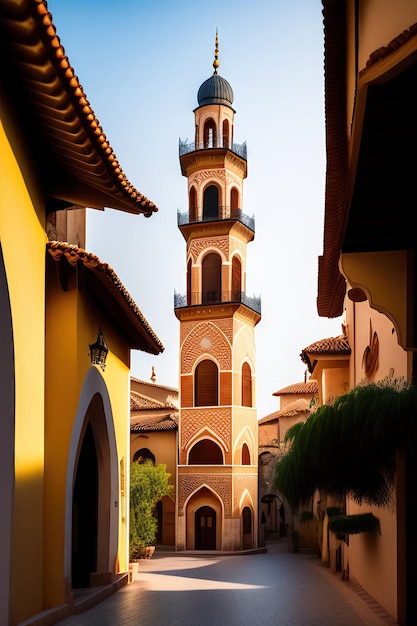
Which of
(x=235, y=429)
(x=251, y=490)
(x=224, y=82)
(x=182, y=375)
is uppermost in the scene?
(x=224, y=82)

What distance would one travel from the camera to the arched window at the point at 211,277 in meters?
37.1

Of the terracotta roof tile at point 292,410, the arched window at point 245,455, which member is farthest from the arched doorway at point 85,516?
the terracotta roof tile at point 292,410

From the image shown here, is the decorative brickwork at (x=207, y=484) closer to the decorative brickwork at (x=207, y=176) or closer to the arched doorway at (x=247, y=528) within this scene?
the arched doorway at (x=247, y=528)

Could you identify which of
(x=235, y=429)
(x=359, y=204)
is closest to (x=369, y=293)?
(x=359, y=204)

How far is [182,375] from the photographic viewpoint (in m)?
36.4

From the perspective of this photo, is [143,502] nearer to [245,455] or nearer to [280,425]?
[245,455]

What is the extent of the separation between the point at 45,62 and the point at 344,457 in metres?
4.47

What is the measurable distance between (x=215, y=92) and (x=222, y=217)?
691 centimetres

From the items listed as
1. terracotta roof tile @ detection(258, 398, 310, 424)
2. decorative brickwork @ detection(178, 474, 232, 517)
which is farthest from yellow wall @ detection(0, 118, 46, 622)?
terracotta roof tile @ detection(258, 398, 310, 424)

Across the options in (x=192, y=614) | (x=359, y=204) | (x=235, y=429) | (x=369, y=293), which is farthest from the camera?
(x=235, y=429)

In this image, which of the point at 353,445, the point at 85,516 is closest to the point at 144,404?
the point at 85,516

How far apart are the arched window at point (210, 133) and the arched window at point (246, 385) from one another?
10978 mm

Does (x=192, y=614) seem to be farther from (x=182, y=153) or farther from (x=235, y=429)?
(x=182, y=153)

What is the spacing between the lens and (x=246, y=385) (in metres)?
36.7
